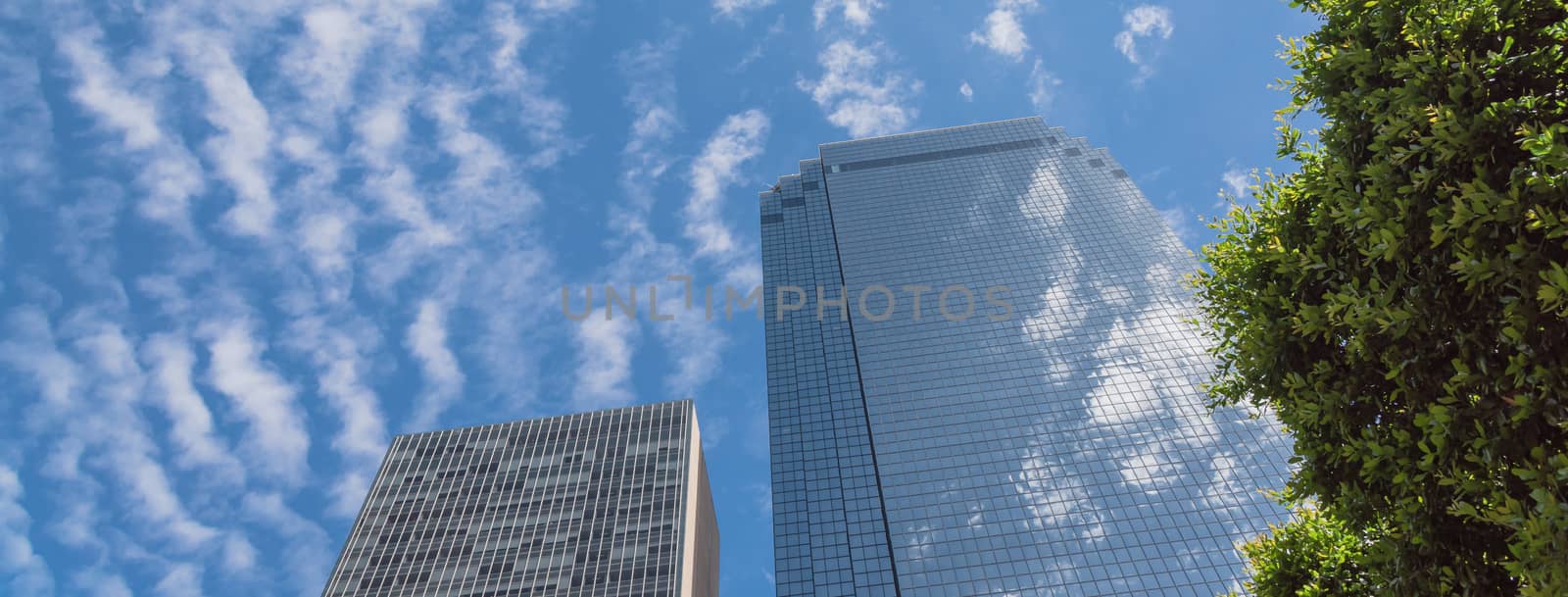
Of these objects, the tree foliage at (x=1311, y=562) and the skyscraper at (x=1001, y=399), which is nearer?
the tree foliage at (x=1311, y=562)

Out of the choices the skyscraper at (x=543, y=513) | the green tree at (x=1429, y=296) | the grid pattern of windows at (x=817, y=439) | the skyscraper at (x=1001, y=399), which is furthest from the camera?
the grid pattern of windows at (x=817, y=439)

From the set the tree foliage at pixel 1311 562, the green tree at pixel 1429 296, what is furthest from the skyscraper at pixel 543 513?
the green tree at pixel 1429 296

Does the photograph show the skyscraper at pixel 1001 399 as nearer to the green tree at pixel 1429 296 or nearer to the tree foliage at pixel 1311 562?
the tree foliage at pixel 1311 562

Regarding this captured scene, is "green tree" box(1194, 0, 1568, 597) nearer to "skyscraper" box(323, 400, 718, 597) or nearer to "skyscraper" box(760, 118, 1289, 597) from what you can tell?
"skyscraper" box(760, 118, 1289, 597)

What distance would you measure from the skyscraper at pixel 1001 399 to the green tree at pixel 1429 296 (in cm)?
6378

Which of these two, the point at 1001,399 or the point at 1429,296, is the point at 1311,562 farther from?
the point at 1001,399

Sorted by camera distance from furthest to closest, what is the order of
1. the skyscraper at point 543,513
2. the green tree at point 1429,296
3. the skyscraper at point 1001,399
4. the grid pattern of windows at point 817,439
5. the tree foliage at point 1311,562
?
1. the grid pattern of windows at point 817,439
2. the skyscraper at point 543,513
3. the skyscraper at point 1001,399
4. the tree foliage at point 1311,562
5. the green tree at point 1429,296

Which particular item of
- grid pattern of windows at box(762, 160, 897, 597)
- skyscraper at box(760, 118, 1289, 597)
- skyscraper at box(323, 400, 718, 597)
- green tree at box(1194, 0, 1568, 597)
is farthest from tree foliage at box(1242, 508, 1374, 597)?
grid pattern of windows at box(762, 160, 897, 597)

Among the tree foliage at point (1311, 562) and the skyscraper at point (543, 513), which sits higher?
the skyscraper at point (543, 513)

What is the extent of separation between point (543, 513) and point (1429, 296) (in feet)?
272

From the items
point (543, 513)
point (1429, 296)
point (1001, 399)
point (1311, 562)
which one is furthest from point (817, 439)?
point (1429, 296)

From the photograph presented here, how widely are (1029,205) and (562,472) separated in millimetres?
68382

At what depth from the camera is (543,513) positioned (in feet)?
275

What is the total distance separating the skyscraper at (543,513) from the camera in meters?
76.8
